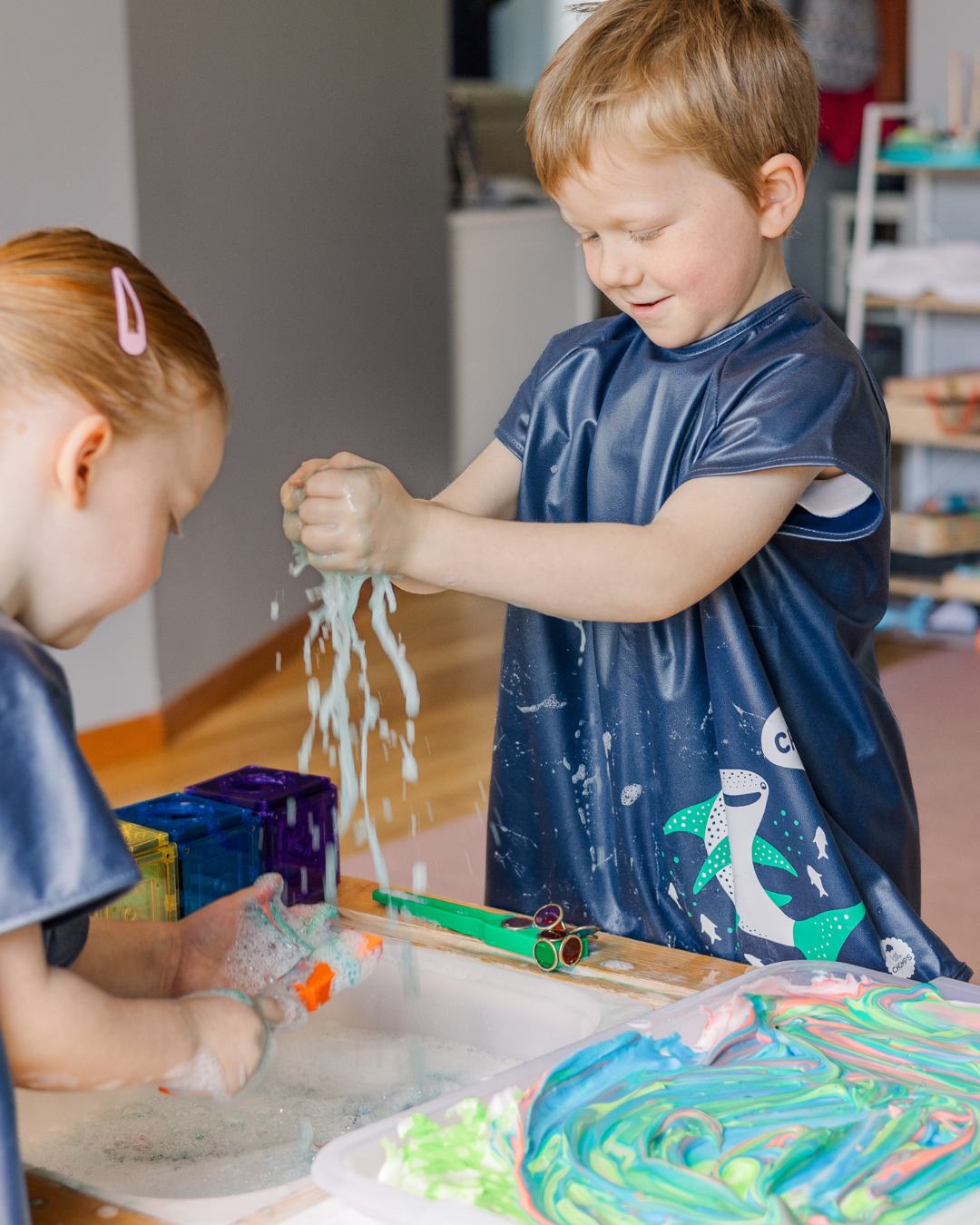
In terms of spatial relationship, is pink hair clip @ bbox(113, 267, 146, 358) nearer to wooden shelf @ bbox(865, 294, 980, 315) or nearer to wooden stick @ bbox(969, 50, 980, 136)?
wooden shelf @ bbox(865, 294, 980, 315)

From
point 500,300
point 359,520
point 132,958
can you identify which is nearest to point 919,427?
point 500,300

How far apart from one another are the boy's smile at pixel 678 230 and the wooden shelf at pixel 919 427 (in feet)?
9.87

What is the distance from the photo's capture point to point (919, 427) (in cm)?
387

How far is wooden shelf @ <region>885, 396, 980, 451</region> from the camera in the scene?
12.5 ft

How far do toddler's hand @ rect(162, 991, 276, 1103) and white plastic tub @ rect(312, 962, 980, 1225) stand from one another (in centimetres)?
5

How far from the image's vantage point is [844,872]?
917mm

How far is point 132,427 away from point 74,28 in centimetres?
246

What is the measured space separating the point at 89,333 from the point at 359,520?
8.2 inches

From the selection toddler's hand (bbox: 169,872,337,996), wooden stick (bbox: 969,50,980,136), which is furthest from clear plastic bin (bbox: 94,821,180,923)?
wooden stick (bbox: 969,50,980,136)

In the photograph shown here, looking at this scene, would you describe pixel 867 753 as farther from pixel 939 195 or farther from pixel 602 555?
pixel 939 195

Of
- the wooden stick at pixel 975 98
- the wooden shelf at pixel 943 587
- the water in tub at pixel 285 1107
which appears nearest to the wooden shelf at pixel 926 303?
the wooden stick at pixel 975 98

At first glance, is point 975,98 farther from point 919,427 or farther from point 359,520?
point 359,520

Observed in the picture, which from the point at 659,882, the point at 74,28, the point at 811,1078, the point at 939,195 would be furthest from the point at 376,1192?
the point at 939,195

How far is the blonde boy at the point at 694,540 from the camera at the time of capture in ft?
2.82
